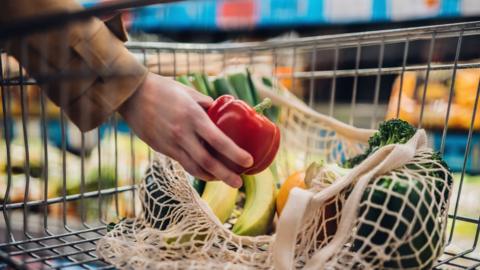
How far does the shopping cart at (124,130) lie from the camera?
2.60 feet

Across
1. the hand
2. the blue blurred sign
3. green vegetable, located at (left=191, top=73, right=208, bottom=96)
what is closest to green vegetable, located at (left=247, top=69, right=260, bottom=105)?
green vegetable, located at (left=191, top=73, right=208, bottom=96)

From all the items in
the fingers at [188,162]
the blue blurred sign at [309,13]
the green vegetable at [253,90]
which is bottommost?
the fingers at [188,162]

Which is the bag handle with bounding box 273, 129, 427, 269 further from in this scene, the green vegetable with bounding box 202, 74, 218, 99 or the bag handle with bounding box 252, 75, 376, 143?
the green vegetable with bounding box 202, 74, 218, 99

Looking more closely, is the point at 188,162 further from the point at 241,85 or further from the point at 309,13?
the point at 309,13

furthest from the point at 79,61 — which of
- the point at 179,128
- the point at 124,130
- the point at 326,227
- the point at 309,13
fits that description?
the point at 124,130

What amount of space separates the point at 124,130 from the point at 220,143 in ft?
5.05

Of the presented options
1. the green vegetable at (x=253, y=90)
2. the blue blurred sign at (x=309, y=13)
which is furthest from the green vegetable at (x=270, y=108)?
the blue blurred sign at (x=309, y=13)

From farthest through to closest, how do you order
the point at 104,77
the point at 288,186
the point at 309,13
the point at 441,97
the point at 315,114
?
the point at 309,13 < the point at 441,97 < the point at 315,114 < the point at 288,186 < the point at 104,77

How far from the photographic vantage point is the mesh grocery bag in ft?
2.00

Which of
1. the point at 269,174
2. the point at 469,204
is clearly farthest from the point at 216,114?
the point at 469,204

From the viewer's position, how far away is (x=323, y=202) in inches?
25.2

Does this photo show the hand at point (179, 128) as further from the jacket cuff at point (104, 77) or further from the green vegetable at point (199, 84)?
the green vegetable at point (199, 84)

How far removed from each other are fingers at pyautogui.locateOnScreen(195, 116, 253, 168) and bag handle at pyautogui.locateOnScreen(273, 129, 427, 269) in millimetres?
76

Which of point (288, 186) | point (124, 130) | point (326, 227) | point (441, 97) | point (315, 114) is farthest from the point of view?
point (124, 130)
